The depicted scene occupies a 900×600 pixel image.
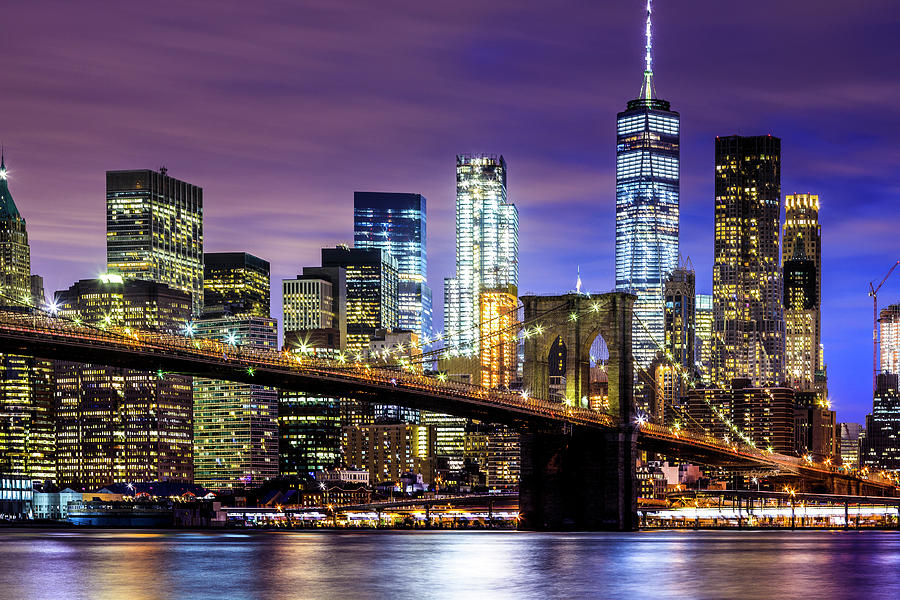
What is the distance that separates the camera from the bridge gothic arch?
9038 centimetres

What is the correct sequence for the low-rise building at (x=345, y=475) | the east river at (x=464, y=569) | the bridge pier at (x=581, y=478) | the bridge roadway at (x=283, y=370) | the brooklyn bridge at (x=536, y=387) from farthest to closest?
the low-rise building at (x=345, y=475), the bridge pier at (x=581, y=478), the brooklyn bridge at (x=536, y=387), the bridge roadway at (x=283, y=370), the east river at (x=464, y=569)

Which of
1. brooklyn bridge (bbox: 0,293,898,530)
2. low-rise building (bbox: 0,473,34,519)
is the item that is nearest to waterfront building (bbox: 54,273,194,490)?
low-rise building (bbox: 0,473,34,519)

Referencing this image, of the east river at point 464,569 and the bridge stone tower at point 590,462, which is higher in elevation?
the bridge stone tower at point 590,462

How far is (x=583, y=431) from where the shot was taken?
85562mm

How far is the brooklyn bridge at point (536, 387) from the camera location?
228 ft

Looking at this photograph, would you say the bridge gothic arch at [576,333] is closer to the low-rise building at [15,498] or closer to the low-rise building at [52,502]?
the low-rise building at [52,502]

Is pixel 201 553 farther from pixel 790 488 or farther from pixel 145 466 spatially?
pixel 145 466

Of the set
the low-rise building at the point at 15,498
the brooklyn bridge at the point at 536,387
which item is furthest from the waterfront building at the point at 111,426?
the brooklyn bridge at the point at 536,387

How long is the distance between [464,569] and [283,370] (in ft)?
66.5

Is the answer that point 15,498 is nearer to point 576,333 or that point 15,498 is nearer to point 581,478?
point 576,333

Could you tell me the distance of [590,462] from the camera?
84.8 m

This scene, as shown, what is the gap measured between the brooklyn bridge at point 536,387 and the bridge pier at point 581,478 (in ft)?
0.18

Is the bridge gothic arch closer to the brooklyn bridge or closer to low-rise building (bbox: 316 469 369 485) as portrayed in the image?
the brooklyn bridge

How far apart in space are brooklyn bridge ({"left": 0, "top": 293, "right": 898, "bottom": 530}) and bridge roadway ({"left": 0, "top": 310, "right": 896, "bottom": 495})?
7 centimetres
